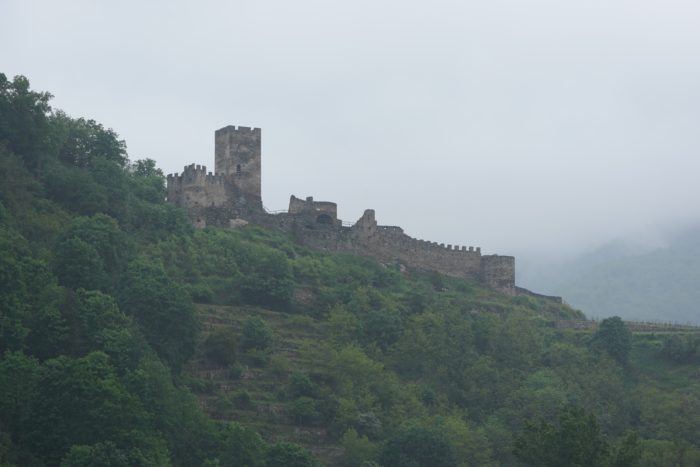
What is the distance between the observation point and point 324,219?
93.2 m

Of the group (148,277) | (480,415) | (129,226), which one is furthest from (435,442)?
(129,226)

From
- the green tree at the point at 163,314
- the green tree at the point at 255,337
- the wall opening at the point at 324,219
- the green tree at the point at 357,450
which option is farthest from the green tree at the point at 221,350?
the wall opening at the point at 324,219

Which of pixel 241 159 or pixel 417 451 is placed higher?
pixel 241 159

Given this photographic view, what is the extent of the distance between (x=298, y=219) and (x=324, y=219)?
7.25 feet

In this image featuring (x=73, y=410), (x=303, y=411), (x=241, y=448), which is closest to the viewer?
(x=73, y=410)

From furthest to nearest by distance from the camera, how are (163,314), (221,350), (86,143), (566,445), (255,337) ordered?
(86,143), (255,337), (221,350), (163,314), (566,445)

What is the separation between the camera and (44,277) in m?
63.8

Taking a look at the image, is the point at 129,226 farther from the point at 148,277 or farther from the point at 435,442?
the point at 435,442

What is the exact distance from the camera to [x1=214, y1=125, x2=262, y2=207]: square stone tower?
90.8m

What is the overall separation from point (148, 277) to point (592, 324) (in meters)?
30.0

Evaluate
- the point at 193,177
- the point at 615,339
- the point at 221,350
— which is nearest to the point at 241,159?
the point at 193,177

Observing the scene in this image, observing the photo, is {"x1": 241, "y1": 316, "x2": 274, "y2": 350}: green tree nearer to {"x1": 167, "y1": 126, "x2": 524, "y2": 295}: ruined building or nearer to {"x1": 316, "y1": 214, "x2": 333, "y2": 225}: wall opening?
{"x1": 167, "y1": 126, "x2": 524, "y2": 295}: ruined building

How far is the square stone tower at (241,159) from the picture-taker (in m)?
90.8

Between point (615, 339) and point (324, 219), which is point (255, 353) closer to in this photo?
point (615, 339)
